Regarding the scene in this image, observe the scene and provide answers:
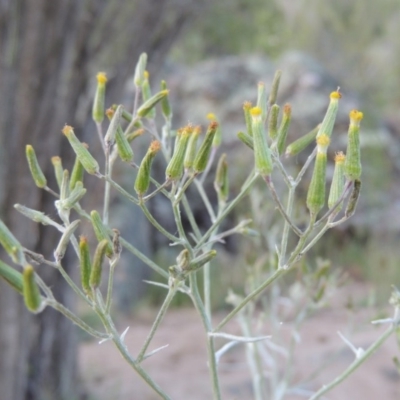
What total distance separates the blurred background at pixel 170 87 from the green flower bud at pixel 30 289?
1.63 meters

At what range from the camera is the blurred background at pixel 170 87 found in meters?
2.14

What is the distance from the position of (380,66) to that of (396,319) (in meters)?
9.24

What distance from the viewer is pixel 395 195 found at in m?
6.35

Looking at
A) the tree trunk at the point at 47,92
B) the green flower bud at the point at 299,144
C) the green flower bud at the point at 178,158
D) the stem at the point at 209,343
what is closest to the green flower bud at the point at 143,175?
the green flower bud at the point at 178,158

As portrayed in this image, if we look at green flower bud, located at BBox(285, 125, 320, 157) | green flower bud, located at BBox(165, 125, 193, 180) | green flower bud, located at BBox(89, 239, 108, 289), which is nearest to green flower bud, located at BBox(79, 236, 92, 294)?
green flower bud, located at BBox(89, 239, 108, 289)

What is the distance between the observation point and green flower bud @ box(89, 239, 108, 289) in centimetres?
64

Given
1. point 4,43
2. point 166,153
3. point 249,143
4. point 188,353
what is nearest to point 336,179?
point 249,143

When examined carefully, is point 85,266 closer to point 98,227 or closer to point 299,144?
point 98,227

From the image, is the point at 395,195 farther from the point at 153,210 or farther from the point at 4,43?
the point at 4,43

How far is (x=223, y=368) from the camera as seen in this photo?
260cm

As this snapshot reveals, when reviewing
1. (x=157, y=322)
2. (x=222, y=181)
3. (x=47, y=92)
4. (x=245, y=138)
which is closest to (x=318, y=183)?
(x=245, y=138)

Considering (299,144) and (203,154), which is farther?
(299,144)

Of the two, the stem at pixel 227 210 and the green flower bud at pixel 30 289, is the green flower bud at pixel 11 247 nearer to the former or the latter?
the green flower bud at pixel 30 289

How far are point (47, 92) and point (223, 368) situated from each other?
134 cm
